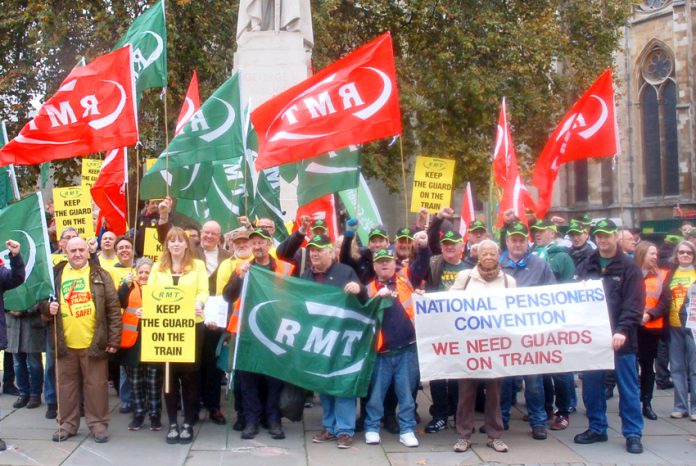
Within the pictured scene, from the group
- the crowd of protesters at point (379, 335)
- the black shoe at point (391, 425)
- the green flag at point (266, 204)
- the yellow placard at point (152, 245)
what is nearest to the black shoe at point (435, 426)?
the crowd of protesters at point (379, 335)

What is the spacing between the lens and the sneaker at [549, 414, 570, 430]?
808 cm

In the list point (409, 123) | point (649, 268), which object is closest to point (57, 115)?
point (649, 268)

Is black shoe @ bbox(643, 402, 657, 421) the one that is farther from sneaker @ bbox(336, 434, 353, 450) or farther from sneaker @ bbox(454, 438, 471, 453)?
sneaker @ bbox(336, 434, 353, 450)

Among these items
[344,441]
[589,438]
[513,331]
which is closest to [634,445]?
[589,438]

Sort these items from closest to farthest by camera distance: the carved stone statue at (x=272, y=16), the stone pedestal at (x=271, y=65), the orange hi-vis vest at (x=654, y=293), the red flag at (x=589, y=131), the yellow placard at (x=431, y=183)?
1. the orange hi-vis vest at (x=654, y=293)
2. the red flag at (x=589, y=131)
3. the yellow placard at (x=431, y=183)
4. the stone pedestal at (x=271, y=65)
5. the carved stone statue at (x=272, y=16)

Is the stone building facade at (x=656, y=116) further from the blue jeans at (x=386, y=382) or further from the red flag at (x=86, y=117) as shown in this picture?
the blue jeans at (x=386, y=382)

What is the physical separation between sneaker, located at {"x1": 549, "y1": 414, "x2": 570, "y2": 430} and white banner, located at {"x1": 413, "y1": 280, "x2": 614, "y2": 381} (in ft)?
3.60

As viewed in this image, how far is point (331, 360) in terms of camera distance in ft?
24.7

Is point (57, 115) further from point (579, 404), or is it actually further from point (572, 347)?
point (579, 404)

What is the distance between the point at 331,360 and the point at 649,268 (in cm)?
363

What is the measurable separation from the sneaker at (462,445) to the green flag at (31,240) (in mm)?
3780

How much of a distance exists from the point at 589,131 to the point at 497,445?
430cm

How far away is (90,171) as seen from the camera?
1209cm

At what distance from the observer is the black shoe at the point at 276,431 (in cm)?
770
